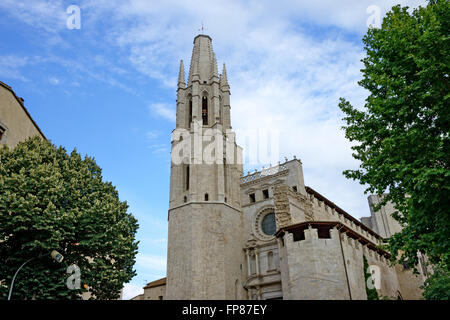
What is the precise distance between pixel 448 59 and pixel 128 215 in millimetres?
19283

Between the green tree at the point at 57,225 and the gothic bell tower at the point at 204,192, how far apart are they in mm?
9848

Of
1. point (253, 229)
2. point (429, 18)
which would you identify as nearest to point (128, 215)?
point (253, 229)

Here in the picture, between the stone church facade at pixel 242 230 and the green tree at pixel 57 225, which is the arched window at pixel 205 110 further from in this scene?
the green tree at pixel 57 225

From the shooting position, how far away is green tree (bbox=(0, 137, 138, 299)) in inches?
688

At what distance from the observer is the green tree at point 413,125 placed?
1196 cm

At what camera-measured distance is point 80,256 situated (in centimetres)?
1970

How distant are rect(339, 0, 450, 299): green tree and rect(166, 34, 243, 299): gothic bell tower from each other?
19.4m

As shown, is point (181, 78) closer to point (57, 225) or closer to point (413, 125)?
point (57, 225)

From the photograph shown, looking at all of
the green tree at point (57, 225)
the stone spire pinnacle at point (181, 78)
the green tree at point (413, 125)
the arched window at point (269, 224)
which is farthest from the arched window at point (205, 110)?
the green tree at point (413, 125)

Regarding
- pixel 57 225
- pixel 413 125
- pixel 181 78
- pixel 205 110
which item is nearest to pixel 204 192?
pixel 205 110

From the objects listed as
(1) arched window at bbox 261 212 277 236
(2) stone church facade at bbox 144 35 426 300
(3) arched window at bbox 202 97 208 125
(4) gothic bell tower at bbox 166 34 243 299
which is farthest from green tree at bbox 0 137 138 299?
(3) arched window at bbox 202 97 208 125

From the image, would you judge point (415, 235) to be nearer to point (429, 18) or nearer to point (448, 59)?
point (448, 59)

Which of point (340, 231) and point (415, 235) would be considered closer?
point (415, 235)
